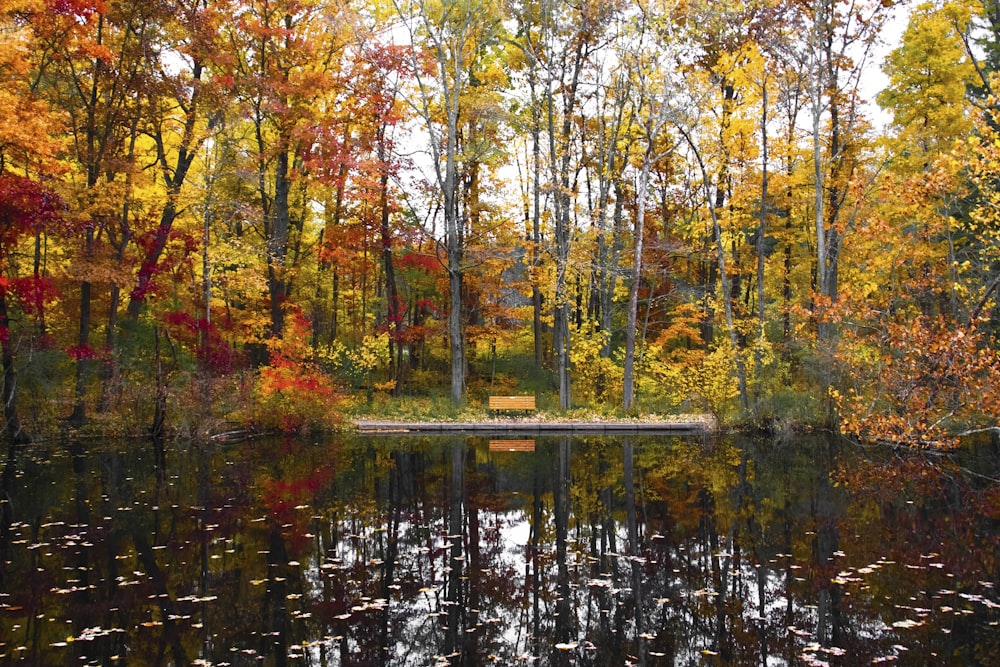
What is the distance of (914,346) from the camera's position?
11328 millimetres

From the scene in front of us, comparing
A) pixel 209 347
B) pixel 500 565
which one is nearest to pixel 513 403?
pixel 209 347

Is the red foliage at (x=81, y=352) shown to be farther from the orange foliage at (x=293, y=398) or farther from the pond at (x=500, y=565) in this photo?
the pond at (x=500, y=565)

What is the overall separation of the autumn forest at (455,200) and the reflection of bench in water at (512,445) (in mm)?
3823

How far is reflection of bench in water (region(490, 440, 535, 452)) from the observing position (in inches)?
614

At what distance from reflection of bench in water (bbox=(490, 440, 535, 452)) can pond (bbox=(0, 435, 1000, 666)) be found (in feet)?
9.60

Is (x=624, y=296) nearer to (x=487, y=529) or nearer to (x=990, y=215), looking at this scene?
(x=990, y=215)

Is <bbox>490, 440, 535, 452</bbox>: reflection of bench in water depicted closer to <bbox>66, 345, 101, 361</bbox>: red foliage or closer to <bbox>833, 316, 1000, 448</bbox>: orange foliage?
<bbox>833, 316, 1000, 448</bbox>: orange foliage

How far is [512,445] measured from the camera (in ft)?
54.0

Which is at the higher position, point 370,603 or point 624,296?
point 624,296

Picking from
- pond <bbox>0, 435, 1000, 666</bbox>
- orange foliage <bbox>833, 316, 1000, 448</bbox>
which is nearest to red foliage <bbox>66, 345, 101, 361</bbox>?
pond <bbox>0, 435, 1000, 666</bbox>

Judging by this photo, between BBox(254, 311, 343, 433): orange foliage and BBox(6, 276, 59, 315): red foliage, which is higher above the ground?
BBox(6, 276, 59, 315): red foliage

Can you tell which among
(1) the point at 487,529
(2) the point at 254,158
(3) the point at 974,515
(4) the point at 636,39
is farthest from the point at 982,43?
(1) the point at 487,529

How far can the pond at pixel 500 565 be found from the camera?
502 cm

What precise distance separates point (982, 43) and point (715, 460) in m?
18.3
